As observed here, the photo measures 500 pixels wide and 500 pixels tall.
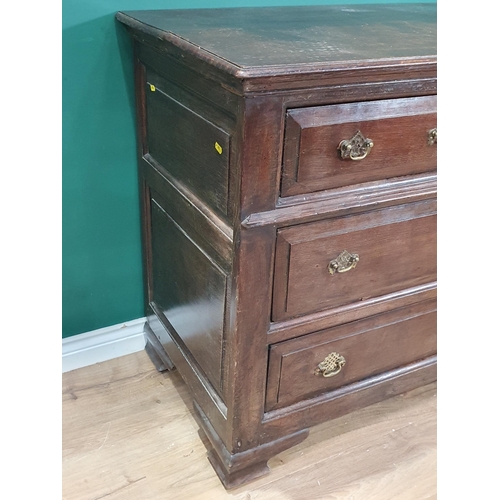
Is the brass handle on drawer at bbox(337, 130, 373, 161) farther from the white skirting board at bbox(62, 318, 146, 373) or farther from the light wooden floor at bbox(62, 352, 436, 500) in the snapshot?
the white skirting board at bbox(62, 318, 146, 373)

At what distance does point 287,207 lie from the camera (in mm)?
966

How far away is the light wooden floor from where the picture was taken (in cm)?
123

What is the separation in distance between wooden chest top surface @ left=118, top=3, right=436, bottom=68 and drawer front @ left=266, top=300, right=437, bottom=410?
56 cm

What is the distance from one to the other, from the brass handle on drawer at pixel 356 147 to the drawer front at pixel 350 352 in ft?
1.26

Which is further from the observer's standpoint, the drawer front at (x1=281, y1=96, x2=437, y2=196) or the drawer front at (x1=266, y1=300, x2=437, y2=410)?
the drawer front at (x1=266, y1=300, x2=437, y2=410)

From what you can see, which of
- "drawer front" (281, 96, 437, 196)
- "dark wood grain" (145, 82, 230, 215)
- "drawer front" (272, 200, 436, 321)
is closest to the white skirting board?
"dark wood grain" (145, 82, 230, 215)

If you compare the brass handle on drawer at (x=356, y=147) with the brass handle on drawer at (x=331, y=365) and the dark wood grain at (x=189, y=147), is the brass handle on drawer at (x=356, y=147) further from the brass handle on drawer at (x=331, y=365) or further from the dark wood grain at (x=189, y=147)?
the brass handle on drawer at (x=331, y=365)

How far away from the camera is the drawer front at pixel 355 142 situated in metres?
0.92

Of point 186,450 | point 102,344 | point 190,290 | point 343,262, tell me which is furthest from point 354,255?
point 102,344

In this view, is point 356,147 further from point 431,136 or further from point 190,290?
point 190,290

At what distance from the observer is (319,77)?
0.87 metres

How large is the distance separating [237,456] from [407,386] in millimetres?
478

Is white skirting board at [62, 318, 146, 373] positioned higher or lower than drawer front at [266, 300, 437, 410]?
lower
